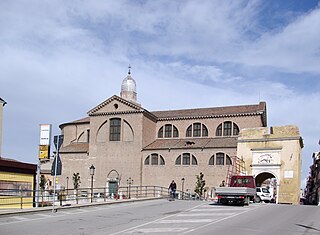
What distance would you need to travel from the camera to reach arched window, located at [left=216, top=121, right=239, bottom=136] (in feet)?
186

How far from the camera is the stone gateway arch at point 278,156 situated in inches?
1682

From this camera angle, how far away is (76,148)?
63344 mm

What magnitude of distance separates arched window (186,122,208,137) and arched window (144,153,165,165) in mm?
5775

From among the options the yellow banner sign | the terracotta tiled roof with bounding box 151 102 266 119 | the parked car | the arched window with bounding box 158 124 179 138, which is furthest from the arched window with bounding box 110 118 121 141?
the yellow banner sign

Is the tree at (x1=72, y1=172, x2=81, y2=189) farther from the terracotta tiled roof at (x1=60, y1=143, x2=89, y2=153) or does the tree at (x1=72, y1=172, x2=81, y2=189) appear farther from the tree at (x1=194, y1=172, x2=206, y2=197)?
the tree at (x1=194, y1=172, x2=206, y2=197)

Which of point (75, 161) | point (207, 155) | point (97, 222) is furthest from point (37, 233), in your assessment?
point (75, 161)

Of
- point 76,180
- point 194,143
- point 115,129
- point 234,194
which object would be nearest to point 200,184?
point 194,143

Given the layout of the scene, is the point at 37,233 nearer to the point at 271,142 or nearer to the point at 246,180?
the point at 246,180

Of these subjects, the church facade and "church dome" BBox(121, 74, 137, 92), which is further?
"church dome" BBox(121, 74, 137, 92)

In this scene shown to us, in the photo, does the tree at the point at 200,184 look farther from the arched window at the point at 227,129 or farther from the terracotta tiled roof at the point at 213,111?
the terracotta tiled roof at the point at 213,111

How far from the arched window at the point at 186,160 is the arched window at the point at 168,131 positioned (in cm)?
592

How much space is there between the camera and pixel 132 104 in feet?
193

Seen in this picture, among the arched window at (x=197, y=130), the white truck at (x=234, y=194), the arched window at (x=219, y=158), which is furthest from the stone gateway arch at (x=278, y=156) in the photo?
the white truck at (x=234, y=194)

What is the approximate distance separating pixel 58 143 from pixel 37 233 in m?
9.57
